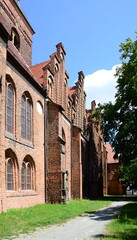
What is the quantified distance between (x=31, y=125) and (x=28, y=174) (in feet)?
9.18

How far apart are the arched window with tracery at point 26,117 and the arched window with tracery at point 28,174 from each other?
1301 millimetres

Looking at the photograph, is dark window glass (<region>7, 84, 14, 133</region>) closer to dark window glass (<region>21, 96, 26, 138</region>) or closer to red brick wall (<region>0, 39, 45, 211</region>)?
red brick wall (<region>0, 39, 45, 211</region>)

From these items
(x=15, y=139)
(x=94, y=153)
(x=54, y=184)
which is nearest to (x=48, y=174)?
(x=54, y=184)

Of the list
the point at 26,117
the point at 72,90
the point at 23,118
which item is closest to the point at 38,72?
the point at 26,117

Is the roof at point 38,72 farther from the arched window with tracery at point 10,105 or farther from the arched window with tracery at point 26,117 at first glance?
the arched window with tracery at point 10,105

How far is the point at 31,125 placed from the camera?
1736 cm

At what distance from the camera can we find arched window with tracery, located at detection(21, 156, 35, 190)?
15914 millimetres

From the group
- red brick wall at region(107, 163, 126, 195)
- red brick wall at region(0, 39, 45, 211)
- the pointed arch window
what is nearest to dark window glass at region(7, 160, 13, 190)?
red brick wall at region(0, 39, 45, 211)

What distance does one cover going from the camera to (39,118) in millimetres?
18484

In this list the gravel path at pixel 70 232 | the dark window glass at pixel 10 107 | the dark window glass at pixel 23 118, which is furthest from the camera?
the dark window glass at pixel 23 118

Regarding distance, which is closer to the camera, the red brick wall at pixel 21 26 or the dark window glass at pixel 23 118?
the dark window glass at pixel 23 118

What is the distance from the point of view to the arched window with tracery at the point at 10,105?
1440cm

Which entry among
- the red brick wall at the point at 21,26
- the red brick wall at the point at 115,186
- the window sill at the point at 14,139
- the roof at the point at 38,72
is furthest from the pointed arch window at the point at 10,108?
the red brick wall at the point at 115,186

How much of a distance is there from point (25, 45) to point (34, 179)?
12.2 metres
